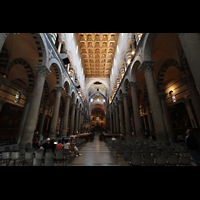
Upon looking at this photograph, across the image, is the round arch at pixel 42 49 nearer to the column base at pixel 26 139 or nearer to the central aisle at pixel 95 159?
the column base at pixel 26 139

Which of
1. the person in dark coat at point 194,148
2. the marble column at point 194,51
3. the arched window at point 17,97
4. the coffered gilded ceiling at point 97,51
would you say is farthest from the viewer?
the coffered gilded ceiling at point 97,51

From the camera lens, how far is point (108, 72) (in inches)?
1345

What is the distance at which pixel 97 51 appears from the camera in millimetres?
27266

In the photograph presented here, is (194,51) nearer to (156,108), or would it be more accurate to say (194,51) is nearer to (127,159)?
(156,108)

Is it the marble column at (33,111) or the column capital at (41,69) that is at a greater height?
the column capital at (41,69)

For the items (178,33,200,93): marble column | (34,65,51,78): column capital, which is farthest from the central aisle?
(34,65,51,78): column capital

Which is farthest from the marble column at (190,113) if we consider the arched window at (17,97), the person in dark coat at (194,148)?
the arched window at (17,97)

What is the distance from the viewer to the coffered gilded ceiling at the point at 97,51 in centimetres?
2341

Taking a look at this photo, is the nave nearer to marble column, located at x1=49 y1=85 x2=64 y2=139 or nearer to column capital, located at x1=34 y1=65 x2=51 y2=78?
marble column, located at x1=49 y1=85 x2=64 y2=139

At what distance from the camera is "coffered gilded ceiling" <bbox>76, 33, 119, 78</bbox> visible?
76.8ft
